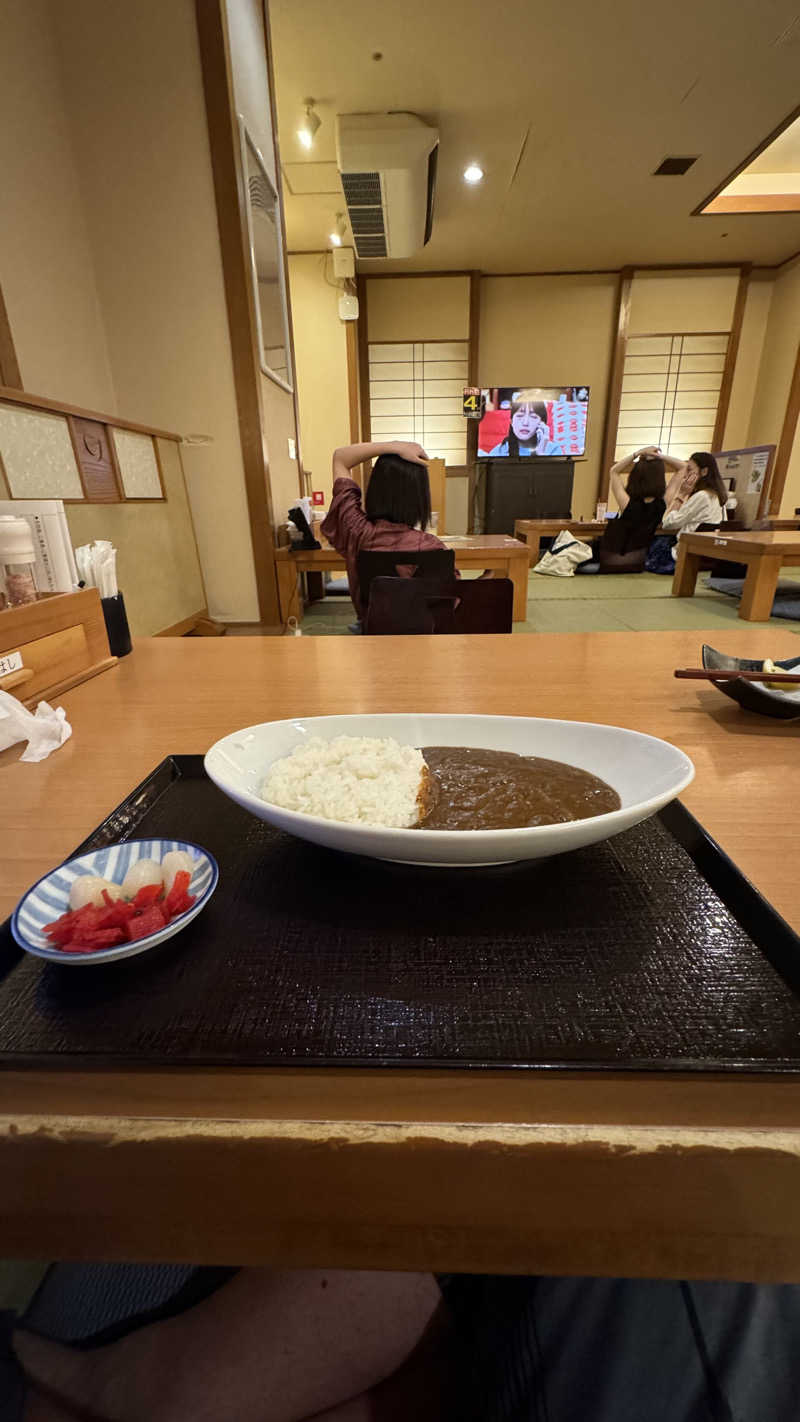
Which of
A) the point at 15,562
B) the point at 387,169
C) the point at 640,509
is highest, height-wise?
the point at 387,169

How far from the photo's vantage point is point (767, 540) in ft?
12.2

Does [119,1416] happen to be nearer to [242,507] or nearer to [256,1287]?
[256,1287]

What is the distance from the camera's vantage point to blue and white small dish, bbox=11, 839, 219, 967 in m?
0.36

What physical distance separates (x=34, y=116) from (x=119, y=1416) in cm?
A: 387

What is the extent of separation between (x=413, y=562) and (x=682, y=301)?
24.8ft

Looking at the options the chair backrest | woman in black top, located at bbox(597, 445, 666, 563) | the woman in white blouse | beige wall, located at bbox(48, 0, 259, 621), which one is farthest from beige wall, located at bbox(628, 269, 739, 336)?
the chair backrest

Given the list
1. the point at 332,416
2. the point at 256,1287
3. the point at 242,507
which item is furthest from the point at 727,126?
the point at 256,1287

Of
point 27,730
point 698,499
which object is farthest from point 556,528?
point 27,730

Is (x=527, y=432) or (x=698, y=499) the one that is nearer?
(x=698, y=499)

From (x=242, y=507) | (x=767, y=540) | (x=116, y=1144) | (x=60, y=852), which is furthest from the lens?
(x=767, y=540)

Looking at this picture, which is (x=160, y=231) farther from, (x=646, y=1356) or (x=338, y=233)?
(x=338, y=233)

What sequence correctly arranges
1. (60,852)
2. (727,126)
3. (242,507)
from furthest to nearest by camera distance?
1. (727,126)
2. (242,507)
3. (60,852)

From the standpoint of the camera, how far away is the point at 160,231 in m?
2.97

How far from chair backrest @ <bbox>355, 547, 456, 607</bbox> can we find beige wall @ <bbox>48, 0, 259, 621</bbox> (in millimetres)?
1150
